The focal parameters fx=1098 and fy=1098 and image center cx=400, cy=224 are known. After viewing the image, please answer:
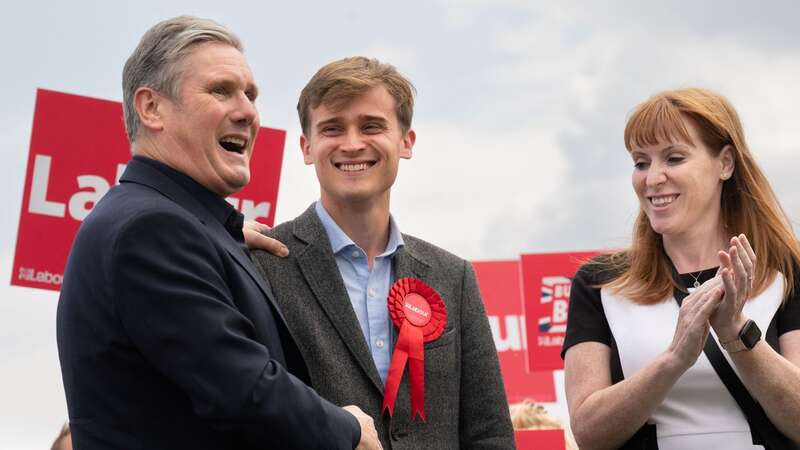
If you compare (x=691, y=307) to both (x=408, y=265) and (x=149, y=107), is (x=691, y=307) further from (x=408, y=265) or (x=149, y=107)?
(x=149, y=107)

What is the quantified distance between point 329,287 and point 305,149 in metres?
0.47

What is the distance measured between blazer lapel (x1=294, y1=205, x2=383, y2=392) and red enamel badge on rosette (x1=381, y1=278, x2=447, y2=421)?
50 mm

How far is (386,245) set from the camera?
3205mm

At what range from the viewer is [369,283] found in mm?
3096

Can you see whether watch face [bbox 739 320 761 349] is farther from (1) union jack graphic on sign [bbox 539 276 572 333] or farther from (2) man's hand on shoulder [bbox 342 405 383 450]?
(1) union jack graphic on sign [bbox 539 276 572 333]

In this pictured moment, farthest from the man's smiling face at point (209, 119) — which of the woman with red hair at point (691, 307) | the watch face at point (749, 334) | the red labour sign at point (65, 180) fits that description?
the red labour sign at point (65, 180)

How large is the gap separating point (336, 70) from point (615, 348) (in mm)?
1146

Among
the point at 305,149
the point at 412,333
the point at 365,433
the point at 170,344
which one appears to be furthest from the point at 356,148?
the point at 170,344

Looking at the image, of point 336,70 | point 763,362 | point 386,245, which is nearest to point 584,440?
point 763,362

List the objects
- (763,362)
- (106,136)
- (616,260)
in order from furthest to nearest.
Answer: (106,136), (616,260), (763,362)

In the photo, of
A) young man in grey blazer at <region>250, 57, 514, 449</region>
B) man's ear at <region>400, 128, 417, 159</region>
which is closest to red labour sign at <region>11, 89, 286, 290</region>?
man's ear at <region>400, 128, 417, 159</region>

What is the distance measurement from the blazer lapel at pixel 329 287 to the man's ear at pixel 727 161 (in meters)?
1.24

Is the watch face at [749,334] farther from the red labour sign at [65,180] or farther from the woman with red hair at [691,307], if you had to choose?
the red labour sign at [65,180]

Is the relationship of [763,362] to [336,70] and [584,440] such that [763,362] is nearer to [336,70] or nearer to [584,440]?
[584,440]
